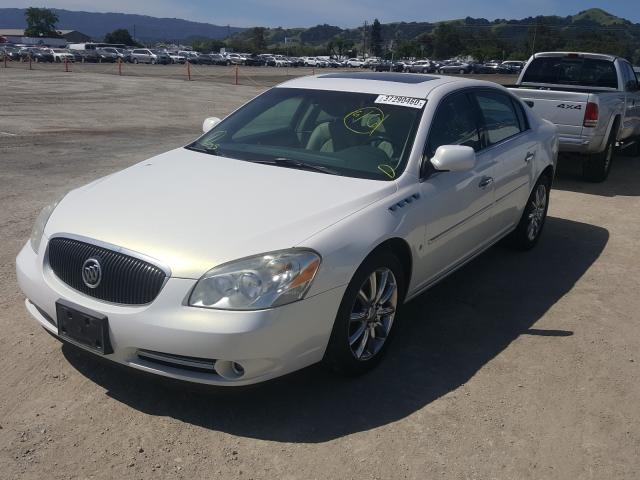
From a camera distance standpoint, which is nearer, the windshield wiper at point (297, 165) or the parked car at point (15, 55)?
the windshield wiper at point (297, 165)

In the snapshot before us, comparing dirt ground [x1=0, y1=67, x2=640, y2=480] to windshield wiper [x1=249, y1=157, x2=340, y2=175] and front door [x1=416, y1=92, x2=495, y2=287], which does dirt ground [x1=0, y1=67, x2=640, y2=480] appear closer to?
front door [x1=416, y1=92, x2=495, y2=287]

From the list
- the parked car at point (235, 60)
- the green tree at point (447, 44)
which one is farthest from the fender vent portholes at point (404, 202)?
the green tree at point (447, 44)

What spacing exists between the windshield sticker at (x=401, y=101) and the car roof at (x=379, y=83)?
46mm

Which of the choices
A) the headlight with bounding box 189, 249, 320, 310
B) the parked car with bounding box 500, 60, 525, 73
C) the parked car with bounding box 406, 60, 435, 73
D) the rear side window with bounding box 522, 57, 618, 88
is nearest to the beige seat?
the headlight with bounding box 189, 249, 320, 310

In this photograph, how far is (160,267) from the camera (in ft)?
9.82

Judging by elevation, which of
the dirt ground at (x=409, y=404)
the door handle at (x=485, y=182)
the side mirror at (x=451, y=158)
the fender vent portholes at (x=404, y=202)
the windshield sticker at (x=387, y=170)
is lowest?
the dirt ground at (x=409, y=404)

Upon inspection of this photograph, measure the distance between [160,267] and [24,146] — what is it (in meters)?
8.66

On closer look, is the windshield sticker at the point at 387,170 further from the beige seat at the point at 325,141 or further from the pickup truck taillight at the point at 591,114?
the pickup truck taillight at the point at 591,114

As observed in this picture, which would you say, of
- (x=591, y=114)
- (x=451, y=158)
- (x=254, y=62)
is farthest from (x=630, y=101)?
(x=254, y=62)

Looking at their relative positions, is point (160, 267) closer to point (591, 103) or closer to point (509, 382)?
point (509, 382)

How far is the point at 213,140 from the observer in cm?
475

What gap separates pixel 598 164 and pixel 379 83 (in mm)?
5948

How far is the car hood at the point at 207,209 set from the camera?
3.10 m

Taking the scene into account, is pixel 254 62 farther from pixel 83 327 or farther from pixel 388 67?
pixel 83 327
